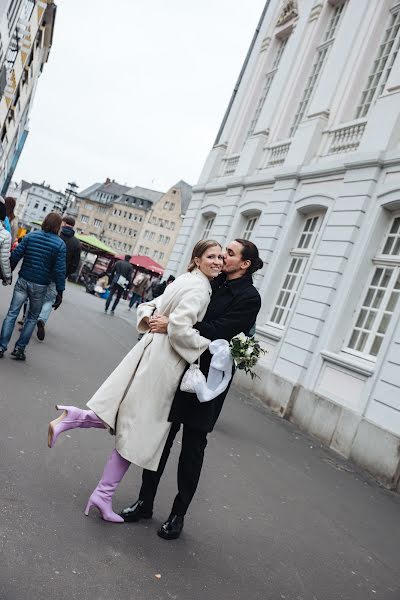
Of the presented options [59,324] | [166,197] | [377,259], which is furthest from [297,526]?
[166,197]

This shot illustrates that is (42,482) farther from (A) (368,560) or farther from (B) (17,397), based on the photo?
(A) (368,560)

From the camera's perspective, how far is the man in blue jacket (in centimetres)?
797

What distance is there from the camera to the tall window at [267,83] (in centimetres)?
1847

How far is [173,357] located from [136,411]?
0.41 meters

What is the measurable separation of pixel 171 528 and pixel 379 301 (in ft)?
24.3

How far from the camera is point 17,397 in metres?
6.29

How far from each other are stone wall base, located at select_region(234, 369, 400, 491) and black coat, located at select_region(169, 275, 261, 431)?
16.6 feet

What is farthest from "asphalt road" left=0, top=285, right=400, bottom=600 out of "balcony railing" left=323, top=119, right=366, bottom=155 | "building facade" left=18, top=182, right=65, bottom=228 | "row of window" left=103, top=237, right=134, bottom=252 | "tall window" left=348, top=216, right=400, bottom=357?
"building facade" left=18, top=182, right=65, bottom=228

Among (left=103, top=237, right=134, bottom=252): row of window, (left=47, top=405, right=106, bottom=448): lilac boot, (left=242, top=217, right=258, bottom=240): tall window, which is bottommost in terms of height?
(left=47, top=405, right=106, bottom=448): lilac boot

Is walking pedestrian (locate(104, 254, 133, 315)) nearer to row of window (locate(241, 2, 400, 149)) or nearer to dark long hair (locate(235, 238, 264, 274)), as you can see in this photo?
row of window (locate(241, 2, 400, 149))

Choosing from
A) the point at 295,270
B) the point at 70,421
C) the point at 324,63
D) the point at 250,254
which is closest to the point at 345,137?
the point at 295,270

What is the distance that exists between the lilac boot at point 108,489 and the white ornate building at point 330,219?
210 inches

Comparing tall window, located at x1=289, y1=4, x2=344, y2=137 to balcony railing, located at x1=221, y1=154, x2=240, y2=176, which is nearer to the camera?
tall window, located at x1=289, y1=4, x2=344, y2=137

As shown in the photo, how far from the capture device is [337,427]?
9766mm
